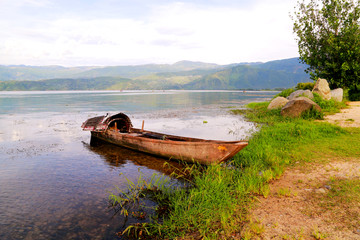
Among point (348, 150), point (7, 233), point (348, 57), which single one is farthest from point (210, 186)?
point (348, 57)

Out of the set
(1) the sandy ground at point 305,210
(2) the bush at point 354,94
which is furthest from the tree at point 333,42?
(1) the sandy ground at point 305,210

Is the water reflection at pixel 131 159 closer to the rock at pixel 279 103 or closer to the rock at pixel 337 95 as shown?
the rock at pixel 279 103

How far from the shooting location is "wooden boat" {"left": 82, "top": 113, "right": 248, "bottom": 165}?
9.78m

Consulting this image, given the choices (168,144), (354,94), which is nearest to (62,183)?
(168,144)

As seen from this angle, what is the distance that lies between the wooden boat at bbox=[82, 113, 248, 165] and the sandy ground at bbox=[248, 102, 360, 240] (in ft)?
8.33

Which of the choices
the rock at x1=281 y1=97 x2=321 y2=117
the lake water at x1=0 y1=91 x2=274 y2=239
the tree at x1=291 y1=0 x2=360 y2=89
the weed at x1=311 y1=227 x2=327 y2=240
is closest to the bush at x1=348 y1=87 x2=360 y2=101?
the tree at x1=291 y1=0 x2=360 y2=89

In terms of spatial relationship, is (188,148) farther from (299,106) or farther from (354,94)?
(354,94)

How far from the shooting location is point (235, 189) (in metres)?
7.48

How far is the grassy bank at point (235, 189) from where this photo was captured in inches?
222

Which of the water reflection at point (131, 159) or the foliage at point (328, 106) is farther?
the foliage at point (328, 106)

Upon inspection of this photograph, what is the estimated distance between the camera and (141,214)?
22.7ft

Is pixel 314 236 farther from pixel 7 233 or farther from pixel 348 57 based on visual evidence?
pixel 348 57

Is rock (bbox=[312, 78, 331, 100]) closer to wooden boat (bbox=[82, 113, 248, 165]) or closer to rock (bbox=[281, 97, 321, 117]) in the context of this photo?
rock (bbox=[281, 97, 321, 117])

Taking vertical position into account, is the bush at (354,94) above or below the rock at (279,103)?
above
